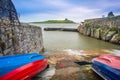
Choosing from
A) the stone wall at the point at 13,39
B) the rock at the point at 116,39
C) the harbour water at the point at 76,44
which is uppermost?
the stone wall at the point at 13,39

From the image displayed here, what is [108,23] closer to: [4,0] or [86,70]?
[86,70]

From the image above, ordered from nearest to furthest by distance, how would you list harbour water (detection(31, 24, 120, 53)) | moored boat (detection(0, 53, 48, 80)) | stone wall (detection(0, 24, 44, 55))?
moored boat (detection(0, 53, 48, 80)) < stone wall (detection(0, 24, 44, 55)) < harbour water (detection(31, 24, 120, 53))

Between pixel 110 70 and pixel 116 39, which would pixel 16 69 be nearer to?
pixel 110 70

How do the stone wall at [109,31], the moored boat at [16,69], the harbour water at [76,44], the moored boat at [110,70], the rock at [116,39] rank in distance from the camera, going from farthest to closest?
the stone wall at [109,31] → the rock at [116,39] → the harbour water at [76,44] → the moored boat at [110,70] → the moored boat at [16,69]

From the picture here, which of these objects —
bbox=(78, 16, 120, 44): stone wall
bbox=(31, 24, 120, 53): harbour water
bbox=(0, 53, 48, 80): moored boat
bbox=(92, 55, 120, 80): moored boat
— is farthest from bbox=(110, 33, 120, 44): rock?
bbox=(0, 53, 48, 80): moored boat

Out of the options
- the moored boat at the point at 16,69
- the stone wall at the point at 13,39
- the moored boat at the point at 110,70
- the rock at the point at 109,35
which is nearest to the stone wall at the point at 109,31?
the rock at the point at 109,35

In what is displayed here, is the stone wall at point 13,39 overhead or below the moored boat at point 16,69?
overhead

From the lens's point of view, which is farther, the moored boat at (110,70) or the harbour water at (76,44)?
the harbour water at (76,44)

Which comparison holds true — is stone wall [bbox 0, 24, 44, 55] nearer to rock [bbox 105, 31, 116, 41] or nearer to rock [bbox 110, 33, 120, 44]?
rock [bbox 110, 33, 120, 44]

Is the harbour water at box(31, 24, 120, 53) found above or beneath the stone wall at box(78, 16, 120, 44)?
beneath

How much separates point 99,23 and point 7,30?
1986 centimetres

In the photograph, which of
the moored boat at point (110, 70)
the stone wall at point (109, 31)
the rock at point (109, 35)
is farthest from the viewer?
the rock at point (109, 35)

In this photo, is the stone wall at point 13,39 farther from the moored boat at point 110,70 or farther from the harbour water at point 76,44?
the harbour water at point 76,44

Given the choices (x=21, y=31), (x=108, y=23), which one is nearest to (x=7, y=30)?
(x=21, y=31)
